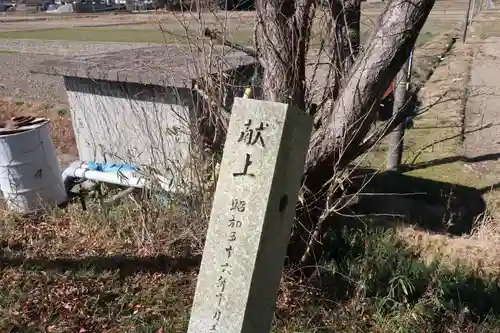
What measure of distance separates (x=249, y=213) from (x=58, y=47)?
19.0 metres

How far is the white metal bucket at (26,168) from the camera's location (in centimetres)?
539

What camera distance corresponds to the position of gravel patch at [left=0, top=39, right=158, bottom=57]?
17.6 metres

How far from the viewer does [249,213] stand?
98.0 inches

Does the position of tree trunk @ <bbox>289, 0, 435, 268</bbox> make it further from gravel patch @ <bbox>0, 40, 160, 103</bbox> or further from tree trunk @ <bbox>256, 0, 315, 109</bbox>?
gravel patch @ <bbox>0, 40, 160, 103</bbox>

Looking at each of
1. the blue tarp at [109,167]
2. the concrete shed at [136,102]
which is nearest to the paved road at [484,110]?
the concrete shed at [136,102]

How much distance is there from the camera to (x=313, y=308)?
3971 mm

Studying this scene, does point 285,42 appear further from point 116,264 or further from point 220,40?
point 116,264

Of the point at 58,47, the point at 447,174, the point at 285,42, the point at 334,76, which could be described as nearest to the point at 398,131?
the point at 447,174

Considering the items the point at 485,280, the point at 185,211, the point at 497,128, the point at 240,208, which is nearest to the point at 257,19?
the point at 185,211

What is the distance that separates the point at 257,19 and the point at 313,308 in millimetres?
2356

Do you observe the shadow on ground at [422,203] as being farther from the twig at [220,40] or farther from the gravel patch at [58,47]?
the gravel patch at [58,47]

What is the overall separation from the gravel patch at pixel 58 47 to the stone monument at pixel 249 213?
15367 mm

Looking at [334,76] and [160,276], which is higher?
[334,76]

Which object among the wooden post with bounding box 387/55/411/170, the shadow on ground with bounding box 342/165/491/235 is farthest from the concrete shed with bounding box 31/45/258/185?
the shadow on ground with bounding box 342/165/491/235
